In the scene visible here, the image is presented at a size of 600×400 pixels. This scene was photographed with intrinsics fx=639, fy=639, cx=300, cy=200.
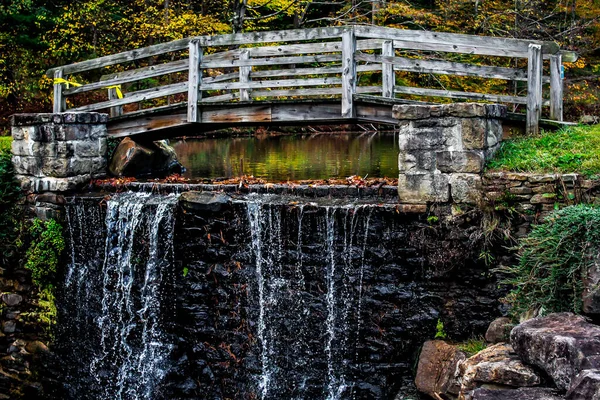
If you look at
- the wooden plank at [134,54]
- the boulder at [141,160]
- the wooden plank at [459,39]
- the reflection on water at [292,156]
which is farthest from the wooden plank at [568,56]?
the boulder at [141,160]

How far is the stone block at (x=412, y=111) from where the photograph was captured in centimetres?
739

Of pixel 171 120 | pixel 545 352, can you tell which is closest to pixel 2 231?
pixel 171 120

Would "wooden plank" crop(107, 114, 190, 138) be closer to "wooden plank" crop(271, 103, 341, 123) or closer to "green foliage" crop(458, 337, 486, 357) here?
"wooden plank" crop(271, 103, 341, 123)

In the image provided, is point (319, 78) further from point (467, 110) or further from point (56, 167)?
point (56, 167)

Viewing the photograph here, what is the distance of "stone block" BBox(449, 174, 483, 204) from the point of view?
23.8ft

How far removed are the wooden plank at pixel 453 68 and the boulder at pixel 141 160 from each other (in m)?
4.02

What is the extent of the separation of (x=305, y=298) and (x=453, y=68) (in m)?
3.68

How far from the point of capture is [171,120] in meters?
10.4

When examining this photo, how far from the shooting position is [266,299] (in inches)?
314

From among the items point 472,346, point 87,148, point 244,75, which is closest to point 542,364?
point 472,346

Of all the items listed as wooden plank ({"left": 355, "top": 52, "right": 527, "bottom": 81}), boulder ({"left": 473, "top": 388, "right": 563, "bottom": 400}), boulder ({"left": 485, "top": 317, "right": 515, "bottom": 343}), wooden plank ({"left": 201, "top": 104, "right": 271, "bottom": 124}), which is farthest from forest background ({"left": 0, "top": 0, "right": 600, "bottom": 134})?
boulder ({"left": 473, "top": 388, "right": 563, "bottom": 400})

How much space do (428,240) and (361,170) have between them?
412 centimetres

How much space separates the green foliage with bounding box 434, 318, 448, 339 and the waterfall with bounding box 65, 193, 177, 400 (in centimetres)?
343

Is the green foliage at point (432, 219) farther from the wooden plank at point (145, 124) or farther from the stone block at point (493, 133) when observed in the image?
the wooden plank at point (145, 124)
